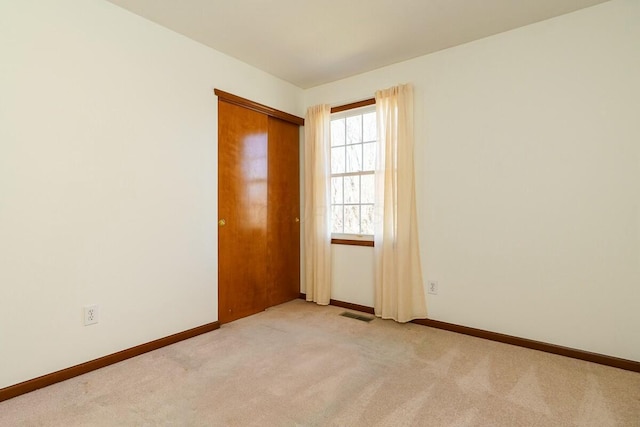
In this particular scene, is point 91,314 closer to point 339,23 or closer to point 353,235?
point 353,235

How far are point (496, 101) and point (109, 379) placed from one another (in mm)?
3502

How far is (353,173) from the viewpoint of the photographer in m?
3.65

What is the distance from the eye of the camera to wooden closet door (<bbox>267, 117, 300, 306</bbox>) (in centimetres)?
367

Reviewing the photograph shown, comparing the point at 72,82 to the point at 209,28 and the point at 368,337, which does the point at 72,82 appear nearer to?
the point at 209,28

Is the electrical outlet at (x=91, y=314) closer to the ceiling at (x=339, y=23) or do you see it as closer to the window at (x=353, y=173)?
the ceiling at (x=339, y=23)

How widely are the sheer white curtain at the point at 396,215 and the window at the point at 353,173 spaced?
25 centimetres

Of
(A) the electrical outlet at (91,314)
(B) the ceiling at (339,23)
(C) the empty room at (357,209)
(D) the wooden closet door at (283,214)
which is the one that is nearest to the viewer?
(C) the empty room at (357,209)

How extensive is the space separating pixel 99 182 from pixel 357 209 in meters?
2.38

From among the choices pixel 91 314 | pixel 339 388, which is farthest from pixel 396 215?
pixel 91 314

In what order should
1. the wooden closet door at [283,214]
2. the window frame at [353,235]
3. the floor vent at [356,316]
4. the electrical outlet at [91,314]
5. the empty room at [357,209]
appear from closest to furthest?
the empty room at [357,209] < the electrical outlet at [91,314] < the floor vent at [356,316] < the window frame at [353,235] < the wooden closet door at [283,214]

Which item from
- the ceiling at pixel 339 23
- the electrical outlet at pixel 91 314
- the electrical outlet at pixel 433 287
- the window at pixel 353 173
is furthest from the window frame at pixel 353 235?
the electrical outlet at pixel 91 314

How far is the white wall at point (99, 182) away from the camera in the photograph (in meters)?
1.95

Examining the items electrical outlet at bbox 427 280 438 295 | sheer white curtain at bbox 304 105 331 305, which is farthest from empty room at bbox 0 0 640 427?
sheer white curtain at bbox 304 105 331 305

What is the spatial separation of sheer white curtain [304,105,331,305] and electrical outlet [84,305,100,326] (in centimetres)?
209
